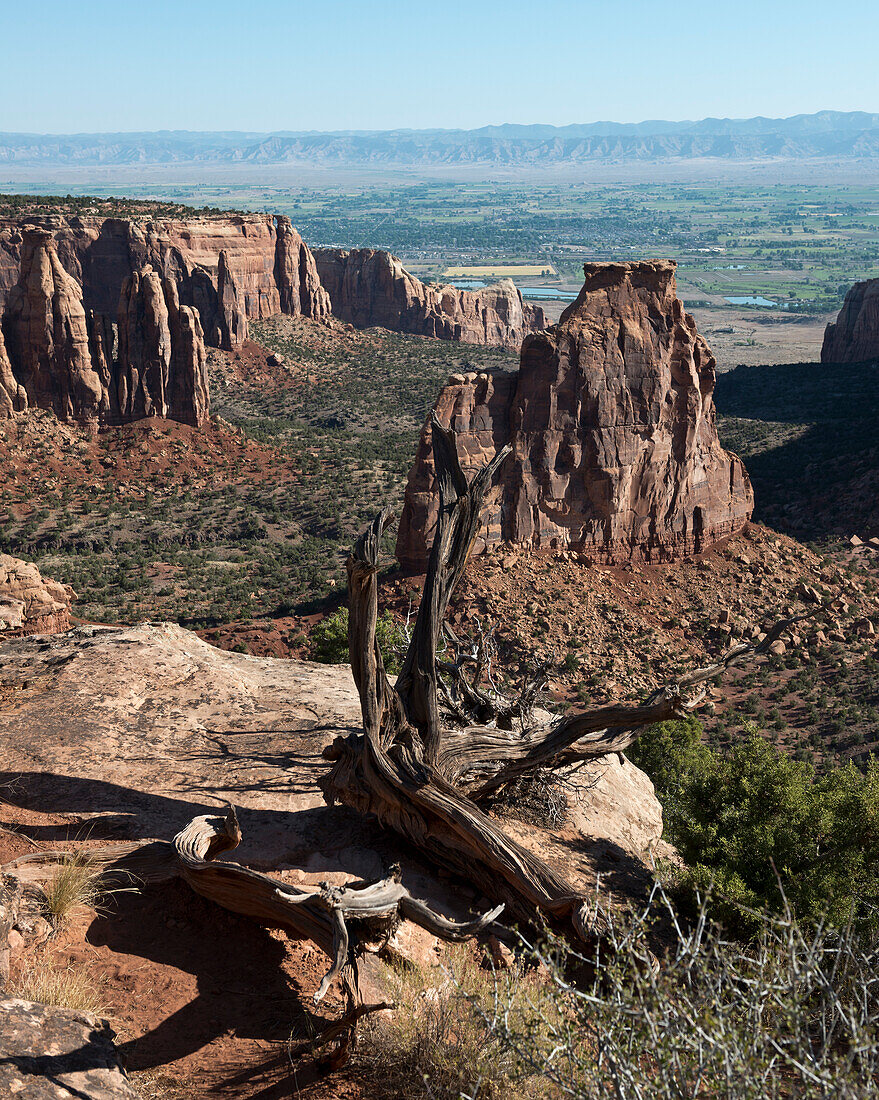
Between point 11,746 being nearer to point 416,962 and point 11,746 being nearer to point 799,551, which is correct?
point 416,962

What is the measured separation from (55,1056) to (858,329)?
343 feet

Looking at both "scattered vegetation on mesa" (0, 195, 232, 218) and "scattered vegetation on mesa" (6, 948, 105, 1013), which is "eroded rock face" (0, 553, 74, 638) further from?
"scattered vegetation on mesa" (0, 195, 232, 218)

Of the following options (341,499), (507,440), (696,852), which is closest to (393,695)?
(696,852)

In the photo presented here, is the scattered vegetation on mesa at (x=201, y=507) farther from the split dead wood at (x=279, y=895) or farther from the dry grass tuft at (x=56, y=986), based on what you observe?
the dry grass tuft at (x=56, y=986)

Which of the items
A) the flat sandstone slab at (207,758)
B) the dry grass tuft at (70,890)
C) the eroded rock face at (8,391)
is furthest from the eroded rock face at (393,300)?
the dry grass tuft at (70,890)

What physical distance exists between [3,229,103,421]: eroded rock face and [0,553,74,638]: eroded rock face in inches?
1451

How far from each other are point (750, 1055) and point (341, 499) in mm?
53977

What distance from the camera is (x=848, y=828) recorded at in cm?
1306

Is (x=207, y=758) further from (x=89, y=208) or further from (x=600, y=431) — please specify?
(x=89, y=208)

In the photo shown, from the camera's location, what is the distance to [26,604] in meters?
23.8

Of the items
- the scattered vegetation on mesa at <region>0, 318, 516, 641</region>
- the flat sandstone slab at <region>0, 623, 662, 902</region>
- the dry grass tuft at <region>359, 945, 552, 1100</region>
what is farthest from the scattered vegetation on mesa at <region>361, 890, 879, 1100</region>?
the scattered vegetation on mesa at <region>0, 318, 516, 641</region>

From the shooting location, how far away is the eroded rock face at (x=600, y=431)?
36.3 m

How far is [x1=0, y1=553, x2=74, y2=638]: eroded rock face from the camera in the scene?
22.4m

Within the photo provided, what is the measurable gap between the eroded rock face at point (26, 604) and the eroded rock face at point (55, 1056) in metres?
16.3
